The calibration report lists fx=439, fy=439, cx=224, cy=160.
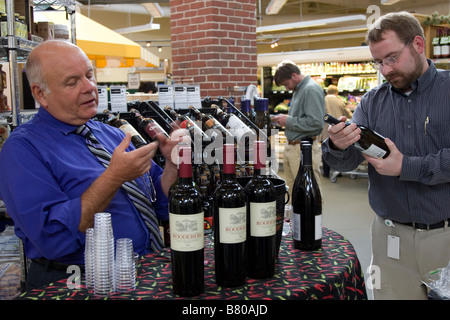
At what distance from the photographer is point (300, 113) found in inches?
200

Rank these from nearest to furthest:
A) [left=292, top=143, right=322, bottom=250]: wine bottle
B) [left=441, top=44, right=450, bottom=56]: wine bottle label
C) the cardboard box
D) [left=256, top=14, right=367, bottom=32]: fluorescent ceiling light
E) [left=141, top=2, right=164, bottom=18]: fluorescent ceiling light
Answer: [left=292, top=143, right=322, bottom=250]: wine bottle → the cardboard box → [left=441, top=44, right=450, bottom=56]: wine bottle label → [left=141, top=2, right=164, bottom=18]: fluorescent ceiling light → [left=256, top=14, right=367, bottom=32]: fluorescent ceiling light

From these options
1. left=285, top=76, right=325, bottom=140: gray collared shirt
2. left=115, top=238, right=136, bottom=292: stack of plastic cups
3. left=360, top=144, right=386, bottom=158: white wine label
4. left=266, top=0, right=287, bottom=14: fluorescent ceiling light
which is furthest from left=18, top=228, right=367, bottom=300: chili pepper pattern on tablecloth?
left=266, top=0, right=287, bottom=14: fluorescent ceiling light

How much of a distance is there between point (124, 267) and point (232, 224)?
34 centimetres

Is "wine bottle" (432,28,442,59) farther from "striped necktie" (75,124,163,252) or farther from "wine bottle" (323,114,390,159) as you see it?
"striped necktie" (75,124,163,252)

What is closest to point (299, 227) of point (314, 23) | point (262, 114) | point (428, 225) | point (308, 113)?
point (428, 225)

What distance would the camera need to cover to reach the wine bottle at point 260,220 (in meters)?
1.29

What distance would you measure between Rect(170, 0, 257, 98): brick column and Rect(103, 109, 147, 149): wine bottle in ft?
8.65

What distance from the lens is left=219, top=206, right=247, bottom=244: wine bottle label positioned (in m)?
1.22

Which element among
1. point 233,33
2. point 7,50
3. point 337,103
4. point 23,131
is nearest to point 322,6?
point 337,103

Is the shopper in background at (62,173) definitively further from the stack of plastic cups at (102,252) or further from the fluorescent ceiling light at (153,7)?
the fluorescent ceiling light at (153,7)

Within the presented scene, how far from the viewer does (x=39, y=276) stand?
1.62 metres

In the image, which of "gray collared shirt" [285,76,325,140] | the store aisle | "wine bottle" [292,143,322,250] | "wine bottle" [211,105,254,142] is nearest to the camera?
"wine bottle" [292,143,322,250]

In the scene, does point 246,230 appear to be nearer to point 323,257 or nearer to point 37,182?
point 323,257
